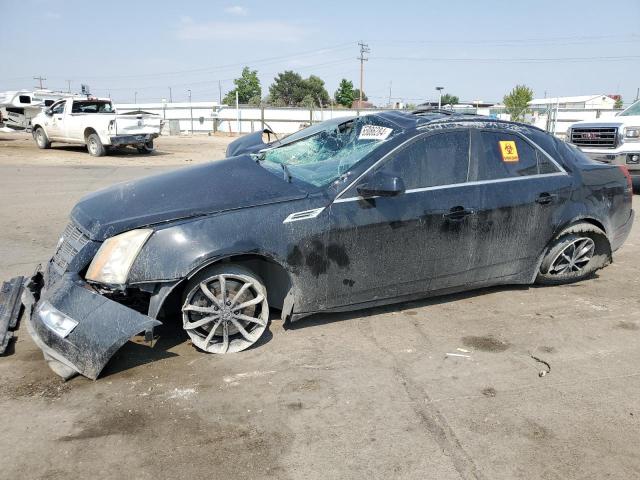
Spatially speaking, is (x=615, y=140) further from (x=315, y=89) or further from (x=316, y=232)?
(x=315, y=89)

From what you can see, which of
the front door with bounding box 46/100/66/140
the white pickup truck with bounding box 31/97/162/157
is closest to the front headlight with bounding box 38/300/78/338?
the white pickup truck with bounding box 31/97/162/157

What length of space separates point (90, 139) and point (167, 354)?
15555 millimetres

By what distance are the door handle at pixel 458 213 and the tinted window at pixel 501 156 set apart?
309 mm

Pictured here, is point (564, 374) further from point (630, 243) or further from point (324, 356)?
point (630, 243)

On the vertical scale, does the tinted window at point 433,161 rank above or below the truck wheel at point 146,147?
above

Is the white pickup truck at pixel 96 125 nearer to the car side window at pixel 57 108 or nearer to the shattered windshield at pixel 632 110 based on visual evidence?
the car side window at pixel 57 108

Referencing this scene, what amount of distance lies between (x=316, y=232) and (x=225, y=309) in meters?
0.81

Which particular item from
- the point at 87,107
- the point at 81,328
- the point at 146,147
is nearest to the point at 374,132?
the point at 81,328

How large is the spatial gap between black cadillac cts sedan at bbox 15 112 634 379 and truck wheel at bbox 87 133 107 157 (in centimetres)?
1387

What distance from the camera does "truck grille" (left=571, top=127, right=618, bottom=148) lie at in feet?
35.8

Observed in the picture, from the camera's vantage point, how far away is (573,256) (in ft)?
16.5


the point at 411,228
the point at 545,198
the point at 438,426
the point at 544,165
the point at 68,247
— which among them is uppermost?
the point at 544,165

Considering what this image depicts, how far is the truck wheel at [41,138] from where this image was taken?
61.1 feet

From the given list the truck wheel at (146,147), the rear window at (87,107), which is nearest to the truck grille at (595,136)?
the truck wheel at (146,147)
